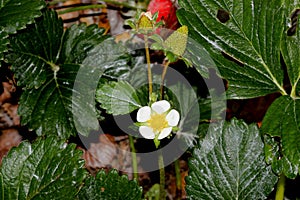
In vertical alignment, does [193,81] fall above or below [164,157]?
above

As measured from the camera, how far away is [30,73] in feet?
5.93

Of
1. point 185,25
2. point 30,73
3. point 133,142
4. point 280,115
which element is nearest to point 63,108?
point 30,73

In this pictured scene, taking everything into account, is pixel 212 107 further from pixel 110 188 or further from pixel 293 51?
pixel 110 188

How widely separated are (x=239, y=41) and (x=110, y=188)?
1.99ft

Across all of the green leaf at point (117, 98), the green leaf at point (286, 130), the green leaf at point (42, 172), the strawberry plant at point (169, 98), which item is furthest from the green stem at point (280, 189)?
the green leaf at point (42, 172)

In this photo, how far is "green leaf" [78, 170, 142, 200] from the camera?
153 cm

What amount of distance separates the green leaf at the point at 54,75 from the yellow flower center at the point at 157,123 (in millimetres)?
279

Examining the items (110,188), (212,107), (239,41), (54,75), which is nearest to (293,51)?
(239,41)

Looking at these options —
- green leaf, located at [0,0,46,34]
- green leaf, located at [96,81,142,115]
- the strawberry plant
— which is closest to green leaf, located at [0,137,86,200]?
the strawberry plant

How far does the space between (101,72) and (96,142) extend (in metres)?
0.46

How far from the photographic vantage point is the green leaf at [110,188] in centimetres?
153

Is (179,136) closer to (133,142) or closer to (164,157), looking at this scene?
(164,157)

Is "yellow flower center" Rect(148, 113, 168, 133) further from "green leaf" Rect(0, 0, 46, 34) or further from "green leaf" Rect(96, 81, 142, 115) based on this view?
"green leaf" Rect(0, 0, 46, 34)

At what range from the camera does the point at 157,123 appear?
1.58 m
